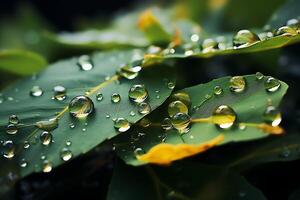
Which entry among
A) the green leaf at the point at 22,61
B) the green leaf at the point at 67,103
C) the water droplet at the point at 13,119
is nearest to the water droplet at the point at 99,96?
the green leaf at the point at 67,103

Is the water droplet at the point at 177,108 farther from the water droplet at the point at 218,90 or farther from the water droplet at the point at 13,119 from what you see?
the water droplet at the point at 13,119

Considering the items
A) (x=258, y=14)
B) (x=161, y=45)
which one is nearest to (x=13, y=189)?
(x=161, y=45)

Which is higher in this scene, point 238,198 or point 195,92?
point 195,92

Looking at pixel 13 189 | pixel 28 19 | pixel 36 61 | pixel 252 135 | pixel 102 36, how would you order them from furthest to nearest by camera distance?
pixel 28 19 < pixel 102 36 < pixel 36 61 < pixel 13 189 < pixel 252 135

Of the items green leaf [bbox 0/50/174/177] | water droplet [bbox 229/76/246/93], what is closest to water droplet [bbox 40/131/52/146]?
green leaf [bbox 0/50/174/177]

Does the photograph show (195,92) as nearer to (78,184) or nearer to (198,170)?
(198,170)

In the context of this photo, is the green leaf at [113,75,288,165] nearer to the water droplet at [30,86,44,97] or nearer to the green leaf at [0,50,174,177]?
the green leaf at [0,50,174,177]

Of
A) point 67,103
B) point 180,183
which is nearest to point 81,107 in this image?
point 67,103
